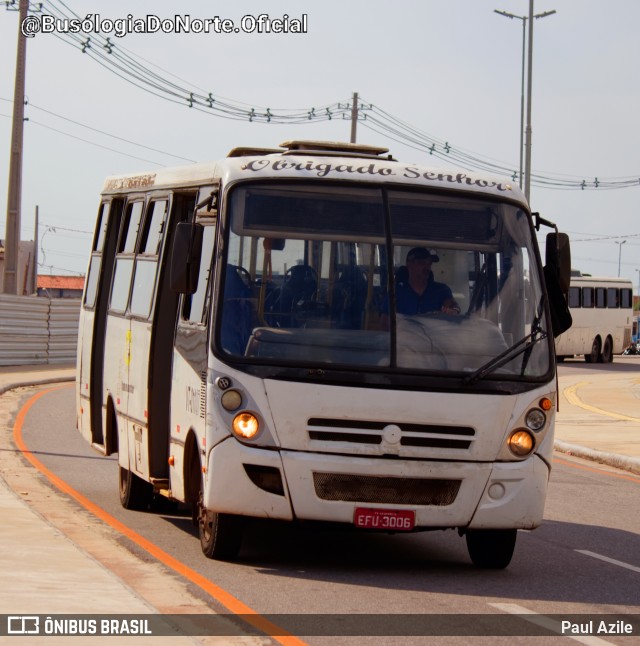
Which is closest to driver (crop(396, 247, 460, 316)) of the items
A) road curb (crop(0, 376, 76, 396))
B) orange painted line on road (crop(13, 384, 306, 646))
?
→ orange painted line on road (crop(13, 384, 306, 646))

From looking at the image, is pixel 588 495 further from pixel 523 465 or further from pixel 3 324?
pixel 3 324

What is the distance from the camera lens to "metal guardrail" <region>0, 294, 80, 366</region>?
37.7 meters

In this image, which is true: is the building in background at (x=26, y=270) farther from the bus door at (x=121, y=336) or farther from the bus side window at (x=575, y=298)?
the bus door at (x=121, y=336)

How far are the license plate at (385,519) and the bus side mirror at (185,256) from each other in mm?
1995

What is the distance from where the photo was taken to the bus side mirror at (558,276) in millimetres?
10148

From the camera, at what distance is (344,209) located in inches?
391

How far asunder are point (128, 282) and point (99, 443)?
6.17 ft

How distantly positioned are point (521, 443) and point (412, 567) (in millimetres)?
1339

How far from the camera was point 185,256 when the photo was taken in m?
9.83

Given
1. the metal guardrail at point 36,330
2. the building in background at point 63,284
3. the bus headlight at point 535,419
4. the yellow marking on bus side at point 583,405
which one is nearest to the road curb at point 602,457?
the yellow marking on bus side at point 583,405

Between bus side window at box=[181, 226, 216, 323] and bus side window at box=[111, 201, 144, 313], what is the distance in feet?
7.76

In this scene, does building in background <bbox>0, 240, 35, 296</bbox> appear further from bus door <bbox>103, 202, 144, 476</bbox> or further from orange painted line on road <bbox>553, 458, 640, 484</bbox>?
bus door <bbox>103, 202, 144, 476</bbox>

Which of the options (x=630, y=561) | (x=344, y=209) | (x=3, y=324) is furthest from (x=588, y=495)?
(x=3, y=324)

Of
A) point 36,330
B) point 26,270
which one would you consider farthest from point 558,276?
point 26,270
